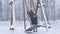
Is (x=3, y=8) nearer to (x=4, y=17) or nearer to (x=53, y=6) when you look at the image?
(x=4, y=17)

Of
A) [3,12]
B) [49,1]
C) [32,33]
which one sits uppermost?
[49,1]

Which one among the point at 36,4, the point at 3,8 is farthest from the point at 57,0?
the point at 36,4

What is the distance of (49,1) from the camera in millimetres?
2781

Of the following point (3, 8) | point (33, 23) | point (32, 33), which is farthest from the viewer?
point (3, 8)

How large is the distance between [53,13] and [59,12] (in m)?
0.13

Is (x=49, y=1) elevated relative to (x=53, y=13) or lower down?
elevated

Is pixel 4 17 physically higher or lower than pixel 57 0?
lower

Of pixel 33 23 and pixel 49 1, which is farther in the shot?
pixel 49 1

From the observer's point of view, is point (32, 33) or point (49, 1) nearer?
point (32, 33)

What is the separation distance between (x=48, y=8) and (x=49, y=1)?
13 cm

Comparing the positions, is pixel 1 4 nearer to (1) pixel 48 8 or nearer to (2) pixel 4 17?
(2) pixel 4 17

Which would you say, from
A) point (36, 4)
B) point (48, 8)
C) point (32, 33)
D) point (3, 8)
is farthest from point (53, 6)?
point (32, 33)

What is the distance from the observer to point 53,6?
9.29 feet

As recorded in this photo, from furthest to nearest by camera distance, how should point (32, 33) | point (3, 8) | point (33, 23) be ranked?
point (3, 8)
point (33, 23)
point (32, 33)
